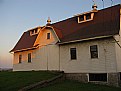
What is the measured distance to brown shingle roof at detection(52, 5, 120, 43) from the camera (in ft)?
62.0

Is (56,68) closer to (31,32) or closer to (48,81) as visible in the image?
(48,81)

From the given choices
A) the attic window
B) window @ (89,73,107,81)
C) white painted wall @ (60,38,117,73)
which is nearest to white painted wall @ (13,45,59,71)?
white painted wall @ (60,38,117,73)

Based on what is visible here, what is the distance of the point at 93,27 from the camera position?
67.8ft

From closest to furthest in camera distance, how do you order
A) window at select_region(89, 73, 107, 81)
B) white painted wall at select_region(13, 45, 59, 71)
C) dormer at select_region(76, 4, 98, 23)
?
window at select_region(89, 73, 107, 81) < dormer at select_region(76, 4, 98, 23) < white painted wall at select_region(13, 45, 59, 71)

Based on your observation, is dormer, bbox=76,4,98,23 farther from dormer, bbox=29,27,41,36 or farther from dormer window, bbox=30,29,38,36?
dormer window, bbox=30,29,38,36

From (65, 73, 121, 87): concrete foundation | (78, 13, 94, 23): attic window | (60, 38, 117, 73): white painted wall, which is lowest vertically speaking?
(65, 73, 121, 87): concrete foundation

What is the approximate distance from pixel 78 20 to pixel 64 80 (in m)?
7.42

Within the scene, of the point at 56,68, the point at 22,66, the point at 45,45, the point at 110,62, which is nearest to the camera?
the point at 110,62

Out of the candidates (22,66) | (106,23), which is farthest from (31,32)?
(106,23)

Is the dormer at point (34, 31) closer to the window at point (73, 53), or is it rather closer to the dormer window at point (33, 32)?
the dormer window at point (33, 32)

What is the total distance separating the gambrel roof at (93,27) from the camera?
18.9 m

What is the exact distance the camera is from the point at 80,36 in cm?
2081

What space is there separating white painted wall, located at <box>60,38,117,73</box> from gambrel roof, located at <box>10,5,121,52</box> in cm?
72

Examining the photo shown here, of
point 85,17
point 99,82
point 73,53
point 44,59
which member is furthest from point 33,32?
point 99,82
